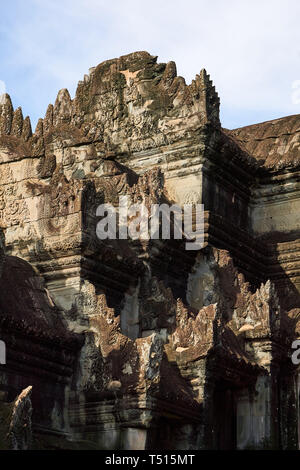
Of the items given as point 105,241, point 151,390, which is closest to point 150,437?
point 151,390

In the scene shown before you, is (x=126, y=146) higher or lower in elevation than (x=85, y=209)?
higher

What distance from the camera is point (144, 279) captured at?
76.1 feet

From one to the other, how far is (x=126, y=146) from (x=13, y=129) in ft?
9.29

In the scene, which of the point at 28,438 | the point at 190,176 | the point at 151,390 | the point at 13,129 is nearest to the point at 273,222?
the point at 190,176

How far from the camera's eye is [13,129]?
2609cm

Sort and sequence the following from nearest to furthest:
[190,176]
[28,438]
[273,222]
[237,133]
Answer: [28,438]
[190,176]
[273,222]
[237,133]

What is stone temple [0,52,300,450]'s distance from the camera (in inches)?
800

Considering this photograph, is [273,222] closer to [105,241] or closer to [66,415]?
[105,241]

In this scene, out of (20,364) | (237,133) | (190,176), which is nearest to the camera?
(20,364)

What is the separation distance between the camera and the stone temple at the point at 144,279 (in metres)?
20.3

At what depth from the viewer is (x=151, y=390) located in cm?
1998

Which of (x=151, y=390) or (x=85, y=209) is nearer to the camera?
(x=151, y=390)

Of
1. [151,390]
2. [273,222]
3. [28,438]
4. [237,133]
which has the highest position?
[237,133]

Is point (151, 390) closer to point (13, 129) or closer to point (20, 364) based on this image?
point (20, 364)
